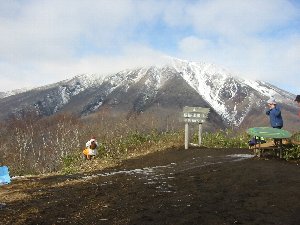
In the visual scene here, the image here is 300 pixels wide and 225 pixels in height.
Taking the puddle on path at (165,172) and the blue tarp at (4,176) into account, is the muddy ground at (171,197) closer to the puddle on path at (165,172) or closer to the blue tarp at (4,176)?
the puddle on path at (165,172)

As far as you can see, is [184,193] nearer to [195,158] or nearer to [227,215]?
[227,215]

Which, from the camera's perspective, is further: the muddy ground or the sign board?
the sign board

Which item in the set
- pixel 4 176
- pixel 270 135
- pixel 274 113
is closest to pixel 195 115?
pixel 274 113

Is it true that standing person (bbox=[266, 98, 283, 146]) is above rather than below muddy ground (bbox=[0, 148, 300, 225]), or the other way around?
above

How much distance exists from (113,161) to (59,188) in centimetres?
642

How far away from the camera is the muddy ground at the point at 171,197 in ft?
24.1

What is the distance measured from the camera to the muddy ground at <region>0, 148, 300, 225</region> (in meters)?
7.34

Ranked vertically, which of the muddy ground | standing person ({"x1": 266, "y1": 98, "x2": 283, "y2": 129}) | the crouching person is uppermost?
standing person ({"x1": 266, "y1": 98, "x2": 283, "y2": 129})

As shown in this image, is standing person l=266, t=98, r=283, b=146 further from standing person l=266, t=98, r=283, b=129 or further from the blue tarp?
the blue tarp

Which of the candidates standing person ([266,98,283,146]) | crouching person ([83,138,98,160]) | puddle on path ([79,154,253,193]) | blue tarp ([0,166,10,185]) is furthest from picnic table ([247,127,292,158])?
blue tarp ([0,166,10,185])

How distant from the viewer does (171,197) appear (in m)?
8.96

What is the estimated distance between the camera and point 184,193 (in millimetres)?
9344

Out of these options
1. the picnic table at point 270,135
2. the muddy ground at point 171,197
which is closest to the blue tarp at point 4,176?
the muddy ground at point 171,197

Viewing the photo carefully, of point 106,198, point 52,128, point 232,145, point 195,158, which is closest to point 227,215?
point 106,198
